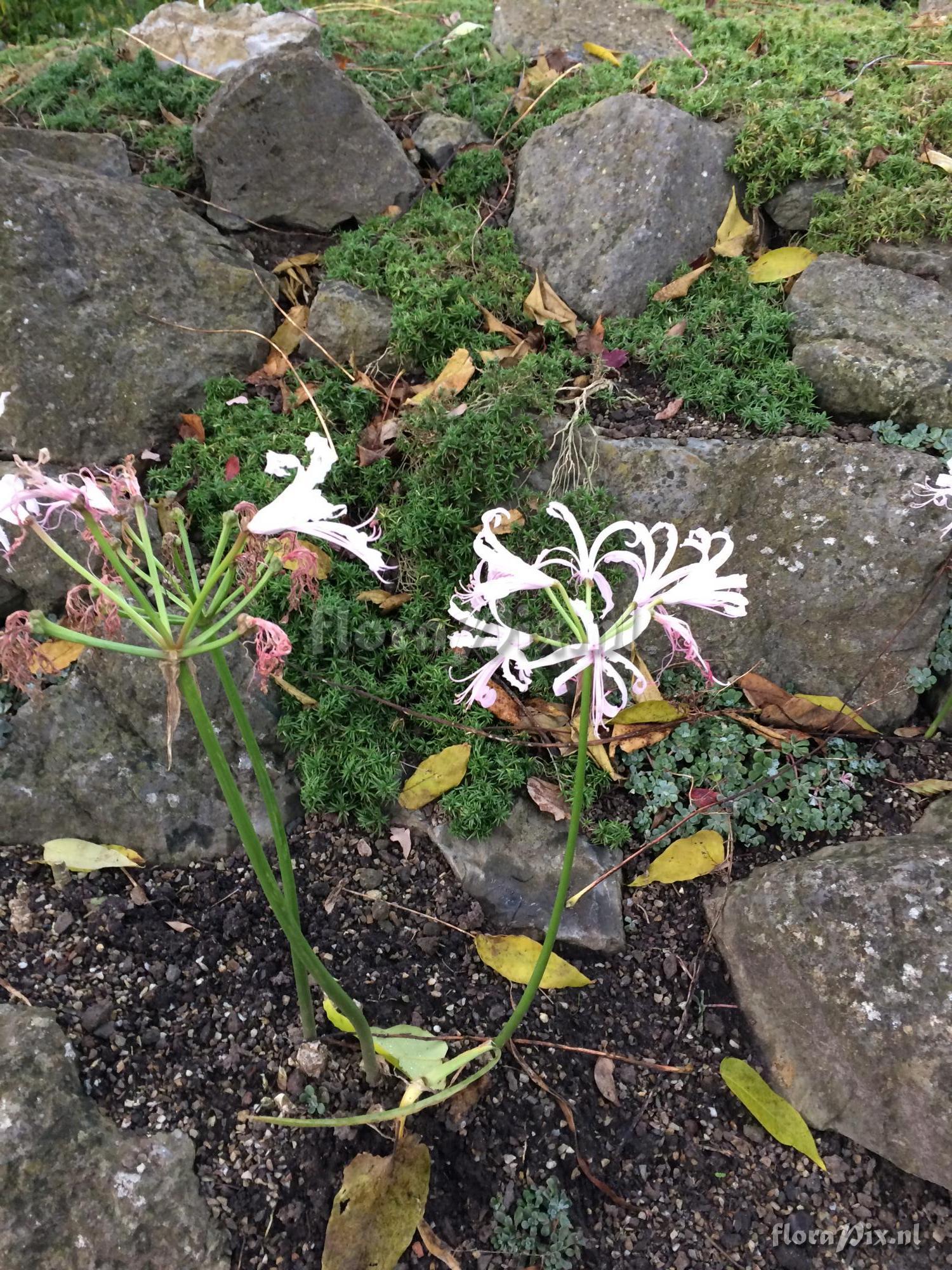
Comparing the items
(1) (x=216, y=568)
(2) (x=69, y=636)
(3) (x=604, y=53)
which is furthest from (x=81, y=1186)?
(3) (x=604, y=53)

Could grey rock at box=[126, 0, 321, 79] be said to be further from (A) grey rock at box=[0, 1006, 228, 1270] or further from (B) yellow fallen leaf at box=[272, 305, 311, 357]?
(A) grey rock at box=[0, 1006, 228, 1270]

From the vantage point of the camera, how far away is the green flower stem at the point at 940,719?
271 centimetres

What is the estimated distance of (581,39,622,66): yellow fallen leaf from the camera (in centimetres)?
429

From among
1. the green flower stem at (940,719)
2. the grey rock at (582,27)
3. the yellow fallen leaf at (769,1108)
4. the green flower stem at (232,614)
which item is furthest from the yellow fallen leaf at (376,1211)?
the grey rock at (582,27)

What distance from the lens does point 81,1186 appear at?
183cm

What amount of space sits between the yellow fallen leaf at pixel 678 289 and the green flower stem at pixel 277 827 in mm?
2350

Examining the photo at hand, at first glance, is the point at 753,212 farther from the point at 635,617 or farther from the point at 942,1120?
the point at 942,1120

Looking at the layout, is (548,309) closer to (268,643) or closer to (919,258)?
(919,258)

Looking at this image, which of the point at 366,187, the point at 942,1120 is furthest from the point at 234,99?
the point at 942,1120

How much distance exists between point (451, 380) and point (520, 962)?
6.43ft

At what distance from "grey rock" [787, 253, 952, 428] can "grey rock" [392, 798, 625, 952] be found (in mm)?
1760

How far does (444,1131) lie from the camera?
2.04 metres

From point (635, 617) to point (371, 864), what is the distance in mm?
1520

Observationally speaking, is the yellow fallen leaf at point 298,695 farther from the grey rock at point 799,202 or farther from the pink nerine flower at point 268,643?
the grey rock at point 799,202
